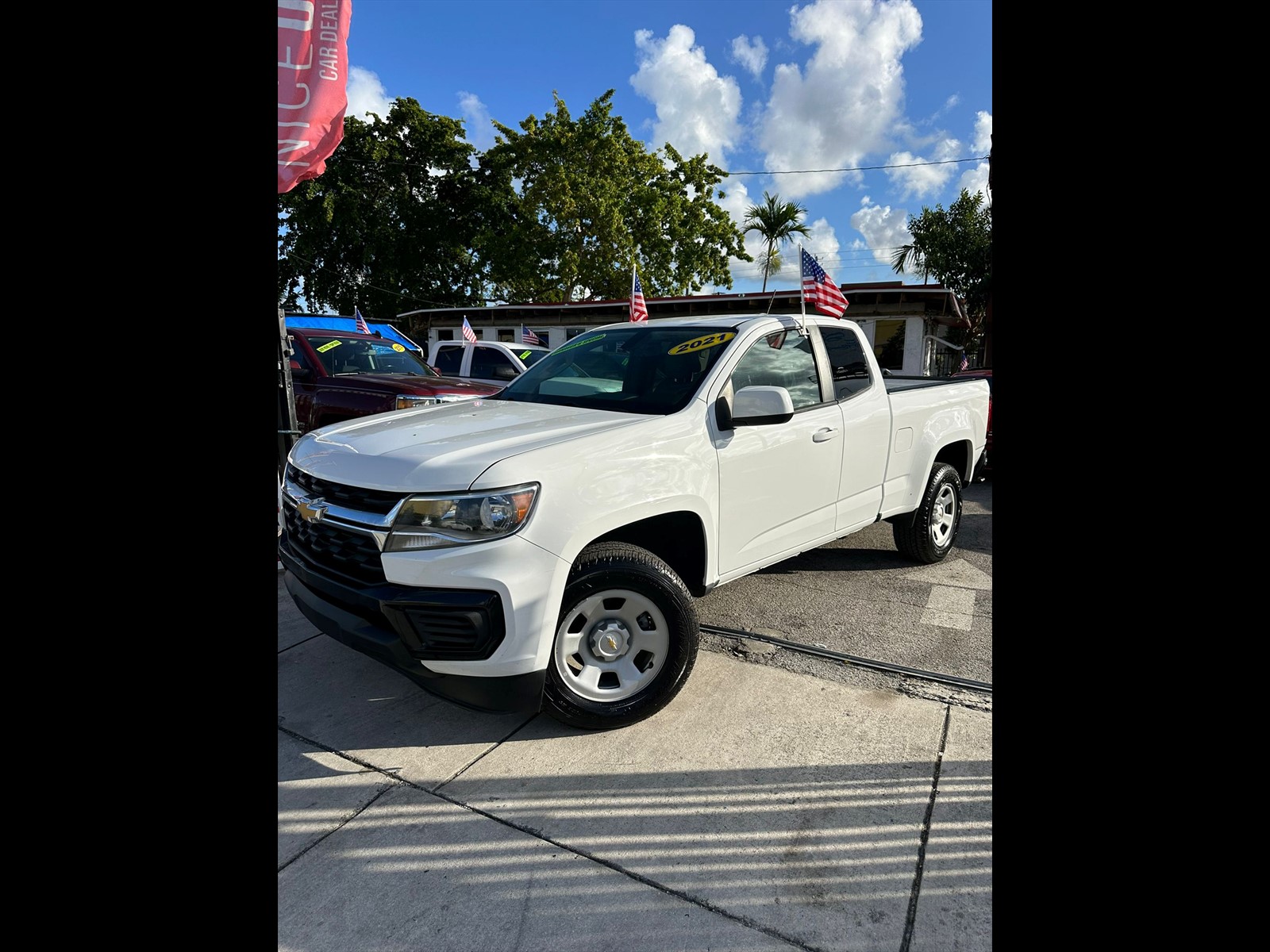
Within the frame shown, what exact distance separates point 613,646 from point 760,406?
1.29m

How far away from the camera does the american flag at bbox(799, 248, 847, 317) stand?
320 inches

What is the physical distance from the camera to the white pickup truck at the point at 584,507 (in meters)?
2.57

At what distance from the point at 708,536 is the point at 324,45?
4559 mm

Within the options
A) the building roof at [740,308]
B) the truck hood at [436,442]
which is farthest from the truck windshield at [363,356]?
the building roof at [740,308]

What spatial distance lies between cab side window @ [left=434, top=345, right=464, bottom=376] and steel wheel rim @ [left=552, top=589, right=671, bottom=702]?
36.9 feet

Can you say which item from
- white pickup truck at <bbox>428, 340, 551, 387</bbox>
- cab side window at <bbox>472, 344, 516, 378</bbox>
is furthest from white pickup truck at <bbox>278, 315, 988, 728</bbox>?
cab side window at <bbox>472, 344, 516, 378</bbox>

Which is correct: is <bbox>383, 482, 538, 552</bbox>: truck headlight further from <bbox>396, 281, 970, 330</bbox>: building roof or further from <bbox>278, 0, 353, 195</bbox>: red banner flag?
<bbox>396, 281, 970, 330</bbox>: building roof

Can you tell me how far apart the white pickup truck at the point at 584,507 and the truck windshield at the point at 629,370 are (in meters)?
0.01

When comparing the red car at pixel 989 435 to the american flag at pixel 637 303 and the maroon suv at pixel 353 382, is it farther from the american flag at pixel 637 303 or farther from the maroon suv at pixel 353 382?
the american flag at pixel 637 303

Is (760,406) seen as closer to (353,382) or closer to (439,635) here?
(439,635)
